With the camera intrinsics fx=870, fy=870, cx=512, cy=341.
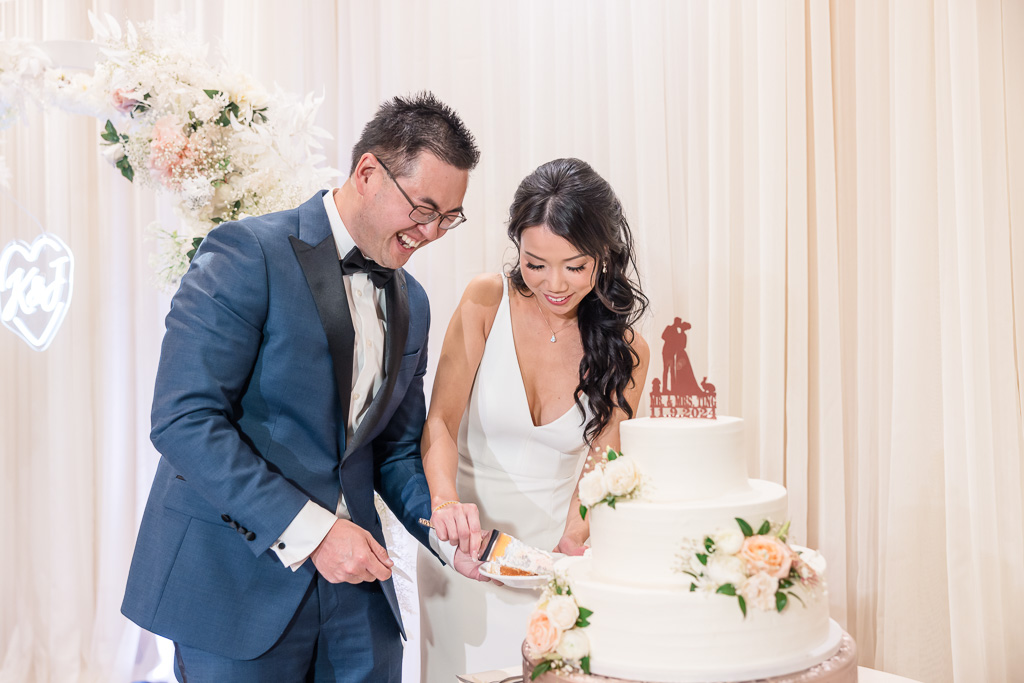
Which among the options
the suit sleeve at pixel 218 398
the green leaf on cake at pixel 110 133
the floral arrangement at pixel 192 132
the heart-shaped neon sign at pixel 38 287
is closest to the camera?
the suit sleeve at pixel 218 398

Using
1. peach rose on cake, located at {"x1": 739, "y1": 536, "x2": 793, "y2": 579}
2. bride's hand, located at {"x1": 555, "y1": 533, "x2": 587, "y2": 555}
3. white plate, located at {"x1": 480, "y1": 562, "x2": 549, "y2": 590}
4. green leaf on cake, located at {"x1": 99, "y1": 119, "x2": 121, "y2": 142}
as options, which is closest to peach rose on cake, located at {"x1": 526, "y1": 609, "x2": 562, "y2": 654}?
peach rose on cake, located at {"x1": 739, "y1": 536, "x2": 793, "y2": 579}

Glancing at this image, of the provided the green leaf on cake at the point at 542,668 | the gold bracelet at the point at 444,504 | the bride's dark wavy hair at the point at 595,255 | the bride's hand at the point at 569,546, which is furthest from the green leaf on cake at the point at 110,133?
the green leaf on cake at the point at 542,668

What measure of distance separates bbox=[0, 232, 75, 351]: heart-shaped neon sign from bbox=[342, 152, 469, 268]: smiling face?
3101mm

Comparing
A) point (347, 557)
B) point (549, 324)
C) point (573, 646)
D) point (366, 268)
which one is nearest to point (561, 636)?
point (573, 646)

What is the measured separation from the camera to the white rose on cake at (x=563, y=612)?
1.58 meters

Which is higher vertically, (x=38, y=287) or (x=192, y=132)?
(x=192, y=132)

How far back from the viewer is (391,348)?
210cm

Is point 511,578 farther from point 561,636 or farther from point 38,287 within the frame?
point 38,287

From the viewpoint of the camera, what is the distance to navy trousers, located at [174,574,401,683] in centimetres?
188

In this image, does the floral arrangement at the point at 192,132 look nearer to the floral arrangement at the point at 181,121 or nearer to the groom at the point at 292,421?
the floral arrangement at the point at 181,121

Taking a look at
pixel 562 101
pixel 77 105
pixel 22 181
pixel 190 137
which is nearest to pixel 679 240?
pixel 562 101

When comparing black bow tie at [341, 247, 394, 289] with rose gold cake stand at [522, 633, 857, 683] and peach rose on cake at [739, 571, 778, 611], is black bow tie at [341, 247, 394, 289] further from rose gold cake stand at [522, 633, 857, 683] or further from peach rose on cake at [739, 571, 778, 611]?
peach rose on cake at [739, 571, 778, 611]

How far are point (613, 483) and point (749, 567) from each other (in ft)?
0.94

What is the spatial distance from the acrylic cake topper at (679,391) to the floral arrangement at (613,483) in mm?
207
